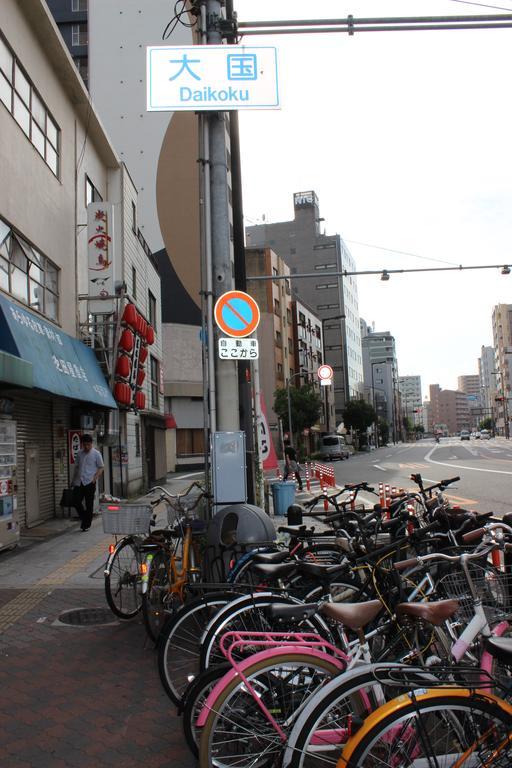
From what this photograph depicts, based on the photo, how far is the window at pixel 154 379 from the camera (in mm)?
26750

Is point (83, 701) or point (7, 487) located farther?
point (7, 487)

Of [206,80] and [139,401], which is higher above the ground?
[206,80]

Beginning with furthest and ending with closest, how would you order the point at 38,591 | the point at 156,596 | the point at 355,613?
the point at 38,591
the point at 156,596
the point at 355,613

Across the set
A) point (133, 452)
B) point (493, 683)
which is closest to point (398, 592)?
point (493, 683)

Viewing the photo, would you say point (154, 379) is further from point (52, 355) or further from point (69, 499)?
point (69, 499)

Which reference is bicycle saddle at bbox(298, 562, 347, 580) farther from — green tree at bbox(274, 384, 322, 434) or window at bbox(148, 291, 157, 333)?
green tree at bbox(274, 384, 322, 434)

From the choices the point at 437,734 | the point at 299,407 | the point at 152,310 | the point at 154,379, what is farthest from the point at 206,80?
the point at 299,407

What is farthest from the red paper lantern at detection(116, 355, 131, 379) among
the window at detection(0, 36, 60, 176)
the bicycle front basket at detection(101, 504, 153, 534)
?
the bicycle front basket at detection(101, 504, 153, 534)

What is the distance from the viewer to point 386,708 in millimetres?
2256

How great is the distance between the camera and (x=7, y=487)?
9281 mm

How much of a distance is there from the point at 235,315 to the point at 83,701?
158 inches

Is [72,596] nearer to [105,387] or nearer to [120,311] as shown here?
[105,387]

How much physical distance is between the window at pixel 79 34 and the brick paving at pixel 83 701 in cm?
5072

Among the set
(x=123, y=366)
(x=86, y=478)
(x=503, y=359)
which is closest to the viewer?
(x=86, y=478)
